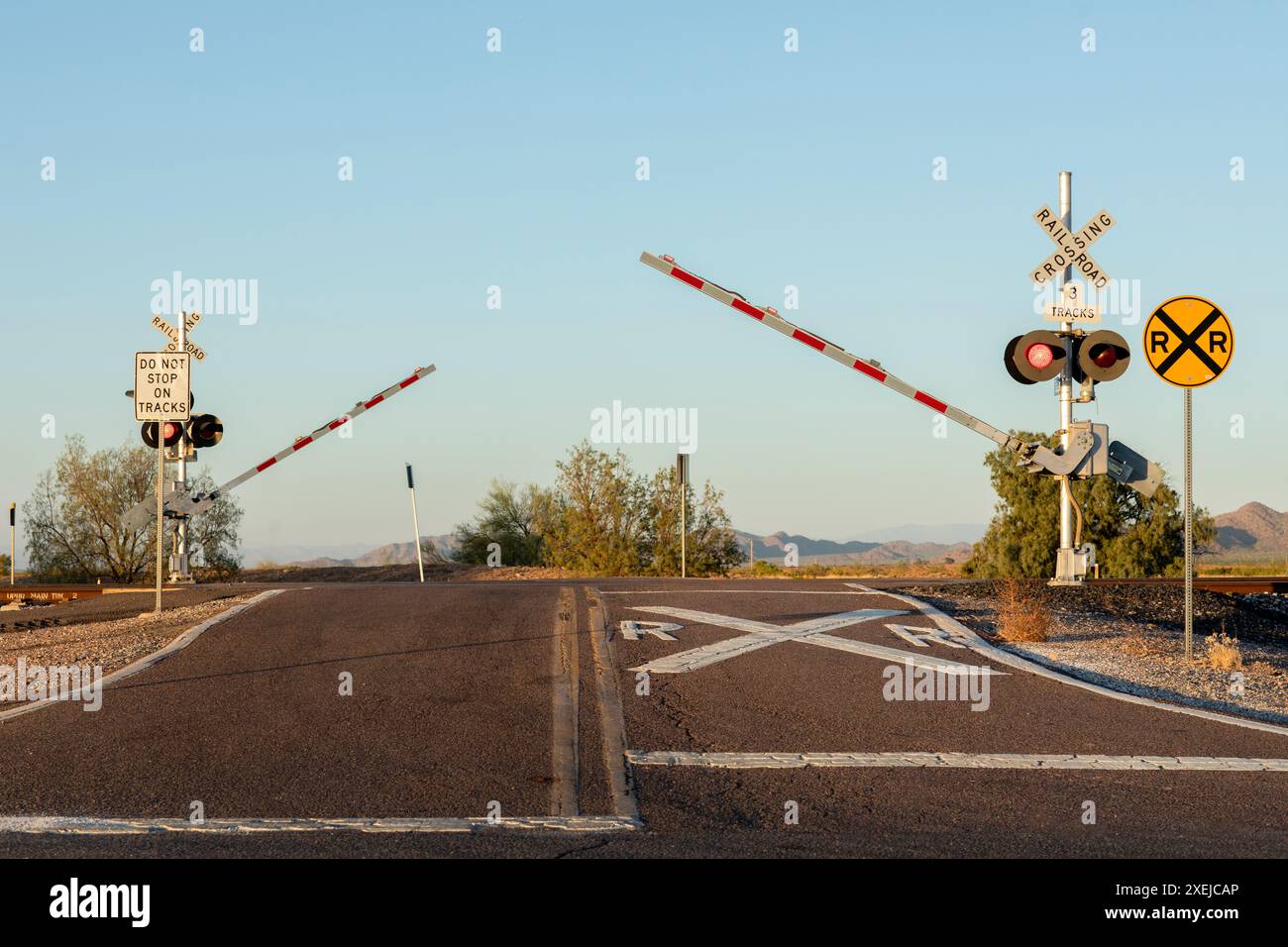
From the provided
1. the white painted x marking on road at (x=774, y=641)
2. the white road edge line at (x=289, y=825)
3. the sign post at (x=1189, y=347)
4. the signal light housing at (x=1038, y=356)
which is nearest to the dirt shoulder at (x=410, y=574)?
the signal light housing at (x=1038, y=356)

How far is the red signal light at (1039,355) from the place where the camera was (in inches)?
731

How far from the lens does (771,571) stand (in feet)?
135

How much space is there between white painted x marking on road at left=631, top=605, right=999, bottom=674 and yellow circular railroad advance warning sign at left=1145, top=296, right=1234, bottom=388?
12.8 feet

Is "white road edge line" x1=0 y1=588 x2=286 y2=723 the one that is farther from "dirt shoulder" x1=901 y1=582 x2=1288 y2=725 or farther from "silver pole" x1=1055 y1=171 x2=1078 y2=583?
"silver pole" x1=1055 y1=171 x2=1078 y2=583

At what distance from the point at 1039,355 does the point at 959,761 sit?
397 inches

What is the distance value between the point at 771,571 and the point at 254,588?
924 inches

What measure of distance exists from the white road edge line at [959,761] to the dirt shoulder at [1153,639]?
2.13 m

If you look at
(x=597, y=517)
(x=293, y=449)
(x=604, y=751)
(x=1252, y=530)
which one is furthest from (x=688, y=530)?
(x=1252, y=530)

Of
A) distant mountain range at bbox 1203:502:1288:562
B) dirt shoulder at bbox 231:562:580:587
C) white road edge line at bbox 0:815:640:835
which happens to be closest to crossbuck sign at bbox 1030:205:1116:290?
white road edge line at bbox 0:815:640:835

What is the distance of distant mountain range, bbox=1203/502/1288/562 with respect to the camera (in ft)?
448

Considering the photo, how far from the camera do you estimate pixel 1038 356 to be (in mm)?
18594

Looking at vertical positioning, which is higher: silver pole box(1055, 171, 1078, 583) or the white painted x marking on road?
silver pole box(1055, 171, 1078, 583)
